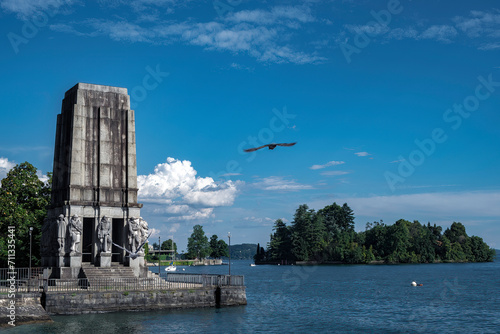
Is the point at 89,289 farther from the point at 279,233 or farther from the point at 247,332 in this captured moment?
the point at 279,233

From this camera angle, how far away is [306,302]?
202 ft

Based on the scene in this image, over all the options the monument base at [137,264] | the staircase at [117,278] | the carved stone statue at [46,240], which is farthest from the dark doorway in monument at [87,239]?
the monument base at [137,264]

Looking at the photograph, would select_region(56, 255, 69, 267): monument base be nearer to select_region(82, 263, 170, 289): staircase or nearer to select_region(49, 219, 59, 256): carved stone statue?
select_region(49, 219, 59, 256): carved stone statue

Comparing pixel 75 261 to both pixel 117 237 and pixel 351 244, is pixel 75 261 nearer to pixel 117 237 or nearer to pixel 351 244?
pixel 117 237

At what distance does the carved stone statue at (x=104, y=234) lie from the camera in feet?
163

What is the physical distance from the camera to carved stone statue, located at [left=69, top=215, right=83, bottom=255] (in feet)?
159

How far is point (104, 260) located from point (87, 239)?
16.1 ft

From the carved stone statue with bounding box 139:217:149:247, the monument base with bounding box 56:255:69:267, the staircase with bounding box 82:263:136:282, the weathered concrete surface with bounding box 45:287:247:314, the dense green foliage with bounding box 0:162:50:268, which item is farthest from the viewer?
the dense green foliage with bounding box 0:162:50:268

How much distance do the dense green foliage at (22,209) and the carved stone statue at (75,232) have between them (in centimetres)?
1410

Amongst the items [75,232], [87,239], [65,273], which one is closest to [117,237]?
[87,239]

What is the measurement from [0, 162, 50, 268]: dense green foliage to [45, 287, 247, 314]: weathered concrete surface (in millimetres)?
22081

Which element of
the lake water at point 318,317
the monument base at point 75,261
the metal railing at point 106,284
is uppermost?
the monument base at point 75,261

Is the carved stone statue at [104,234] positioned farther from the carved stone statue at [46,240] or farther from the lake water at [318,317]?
the lake water at [318,317]

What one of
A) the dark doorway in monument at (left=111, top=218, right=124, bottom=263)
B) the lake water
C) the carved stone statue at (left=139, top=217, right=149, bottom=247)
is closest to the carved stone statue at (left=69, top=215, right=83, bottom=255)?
the dark doorway in monument at (left=111, top=218, right=124, bottom=263)
